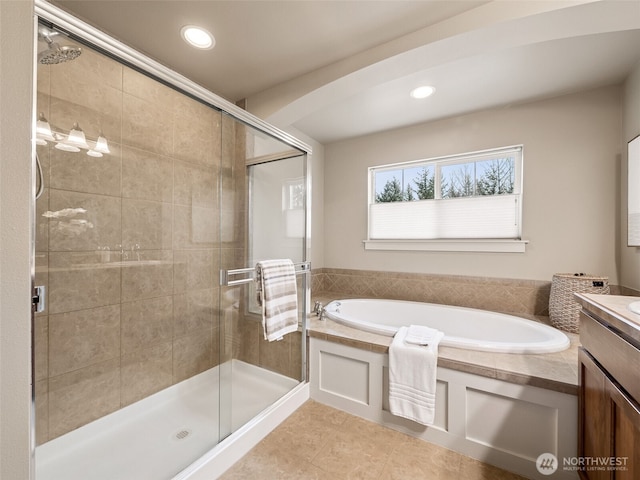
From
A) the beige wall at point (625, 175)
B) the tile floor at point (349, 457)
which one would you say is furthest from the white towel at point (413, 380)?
the beige wall at point (625, 175)

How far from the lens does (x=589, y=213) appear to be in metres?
2.12

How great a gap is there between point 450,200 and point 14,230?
2876mm

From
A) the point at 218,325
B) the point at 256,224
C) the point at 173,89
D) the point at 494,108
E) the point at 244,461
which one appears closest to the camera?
the point at 173,89

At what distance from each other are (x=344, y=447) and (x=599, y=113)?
9.81 ft

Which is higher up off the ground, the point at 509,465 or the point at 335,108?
the point at 335,108

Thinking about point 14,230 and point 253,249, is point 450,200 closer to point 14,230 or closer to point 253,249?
point 253,249

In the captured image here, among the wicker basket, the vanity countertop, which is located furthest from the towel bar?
the wicker basket

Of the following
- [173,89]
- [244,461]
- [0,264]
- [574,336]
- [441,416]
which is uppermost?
[173,89]

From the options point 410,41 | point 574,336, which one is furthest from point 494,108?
point 574,336

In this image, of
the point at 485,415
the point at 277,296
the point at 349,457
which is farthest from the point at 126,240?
the point at 485,415

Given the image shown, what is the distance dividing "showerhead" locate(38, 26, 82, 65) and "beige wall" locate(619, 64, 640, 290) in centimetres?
306

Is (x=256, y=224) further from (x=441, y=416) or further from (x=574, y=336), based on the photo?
(x=574, y=336)

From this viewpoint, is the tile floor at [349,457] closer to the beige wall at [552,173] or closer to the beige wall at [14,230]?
the beige wall at [14,230]

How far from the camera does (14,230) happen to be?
1.93ft
